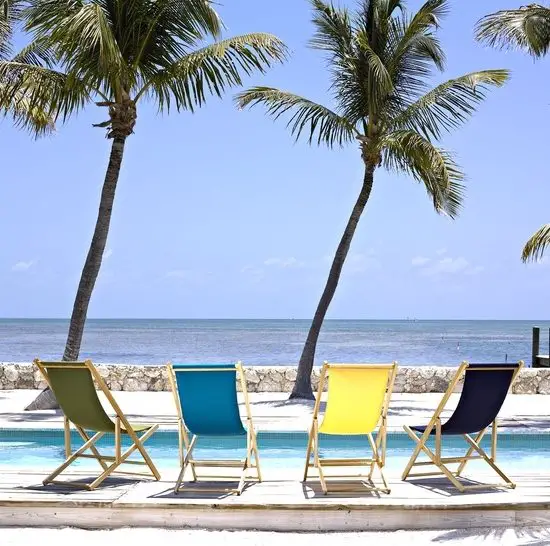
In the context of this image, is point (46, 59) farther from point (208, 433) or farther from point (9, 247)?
point (9, 247)

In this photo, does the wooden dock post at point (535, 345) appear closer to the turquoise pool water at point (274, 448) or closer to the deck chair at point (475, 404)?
the turquoise pool water at point (274, 448)

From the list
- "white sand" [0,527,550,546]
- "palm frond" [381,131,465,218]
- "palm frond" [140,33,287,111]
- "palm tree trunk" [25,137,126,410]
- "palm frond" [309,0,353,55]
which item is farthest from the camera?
"palm frond" [309,0,353,55]

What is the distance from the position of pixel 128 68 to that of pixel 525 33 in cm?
534

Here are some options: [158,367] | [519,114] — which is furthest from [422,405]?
[519,114]

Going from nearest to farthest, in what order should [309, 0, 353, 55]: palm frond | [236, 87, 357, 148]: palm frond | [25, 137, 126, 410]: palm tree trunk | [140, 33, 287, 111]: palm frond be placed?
[25, 137, 126, 410]: palm tree trunk → [140, 33, 287, 111]: palm frond → [236, 87, 357, 148]: palm frond → [309, 0, 353, 55]: palm frond

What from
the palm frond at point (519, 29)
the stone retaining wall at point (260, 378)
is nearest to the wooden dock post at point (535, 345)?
the stone retaining wall at point (260, 378)

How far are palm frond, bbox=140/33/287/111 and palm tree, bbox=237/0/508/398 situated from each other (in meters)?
1.29

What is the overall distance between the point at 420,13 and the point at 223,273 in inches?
2385

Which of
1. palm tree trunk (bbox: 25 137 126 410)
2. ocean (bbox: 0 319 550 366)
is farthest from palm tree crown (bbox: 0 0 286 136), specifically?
ocean (bbox: 0 319 550 366)

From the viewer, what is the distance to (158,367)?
15.0 metres

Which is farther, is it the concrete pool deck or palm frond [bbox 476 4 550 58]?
palm frond [bbox 476 4 550 58]

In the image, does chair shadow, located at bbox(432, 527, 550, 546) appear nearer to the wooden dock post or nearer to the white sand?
the white sand

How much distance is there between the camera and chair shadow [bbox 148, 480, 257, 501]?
19.5 feet

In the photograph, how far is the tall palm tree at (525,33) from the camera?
40.9 ft
